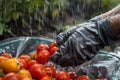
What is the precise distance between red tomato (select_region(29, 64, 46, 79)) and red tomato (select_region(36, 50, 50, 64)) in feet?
0.27

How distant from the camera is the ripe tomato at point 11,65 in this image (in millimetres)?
2604

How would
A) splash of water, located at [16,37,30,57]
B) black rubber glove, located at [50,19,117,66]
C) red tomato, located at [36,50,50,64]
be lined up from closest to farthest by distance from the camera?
black rubber glove, located at [50,19,117,66]
red tomato, located at [36,50,50,64]
splash of water, located at [16,37,30,57]

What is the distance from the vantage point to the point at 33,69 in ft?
8.84

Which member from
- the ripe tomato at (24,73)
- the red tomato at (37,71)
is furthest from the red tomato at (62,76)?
the ripe tomato at (24,73)

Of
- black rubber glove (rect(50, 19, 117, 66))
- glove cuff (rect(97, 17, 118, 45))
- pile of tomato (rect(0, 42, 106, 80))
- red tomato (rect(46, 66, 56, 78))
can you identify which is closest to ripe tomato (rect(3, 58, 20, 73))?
pile of tomato (rect(0, 42, 106, 80))

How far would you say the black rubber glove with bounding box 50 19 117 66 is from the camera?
196 centimetres

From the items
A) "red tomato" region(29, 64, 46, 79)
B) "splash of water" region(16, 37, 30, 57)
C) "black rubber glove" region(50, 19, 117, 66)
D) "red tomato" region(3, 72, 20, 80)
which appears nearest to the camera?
"black rubber glove" region(50, 19, 117, 66)

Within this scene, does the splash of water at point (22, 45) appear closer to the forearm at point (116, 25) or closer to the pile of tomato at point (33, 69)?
the pile of tomato at point (33, 69)

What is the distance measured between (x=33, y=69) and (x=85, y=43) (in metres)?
0.82

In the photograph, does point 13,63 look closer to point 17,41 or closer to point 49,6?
point 17,41

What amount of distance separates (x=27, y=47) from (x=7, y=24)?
90cm

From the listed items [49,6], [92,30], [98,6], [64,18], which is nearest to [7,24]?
[49,6]

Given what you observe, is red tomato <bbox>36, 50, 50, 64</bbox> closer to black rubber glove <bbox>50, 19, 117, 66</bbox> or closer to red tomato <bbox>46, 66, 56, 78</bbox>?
red tomato <bbox>46, 66, 56, 78</bbox>

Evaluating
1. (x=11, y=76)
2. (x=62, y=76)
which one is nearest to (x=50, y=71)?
(x=62, y=76)
